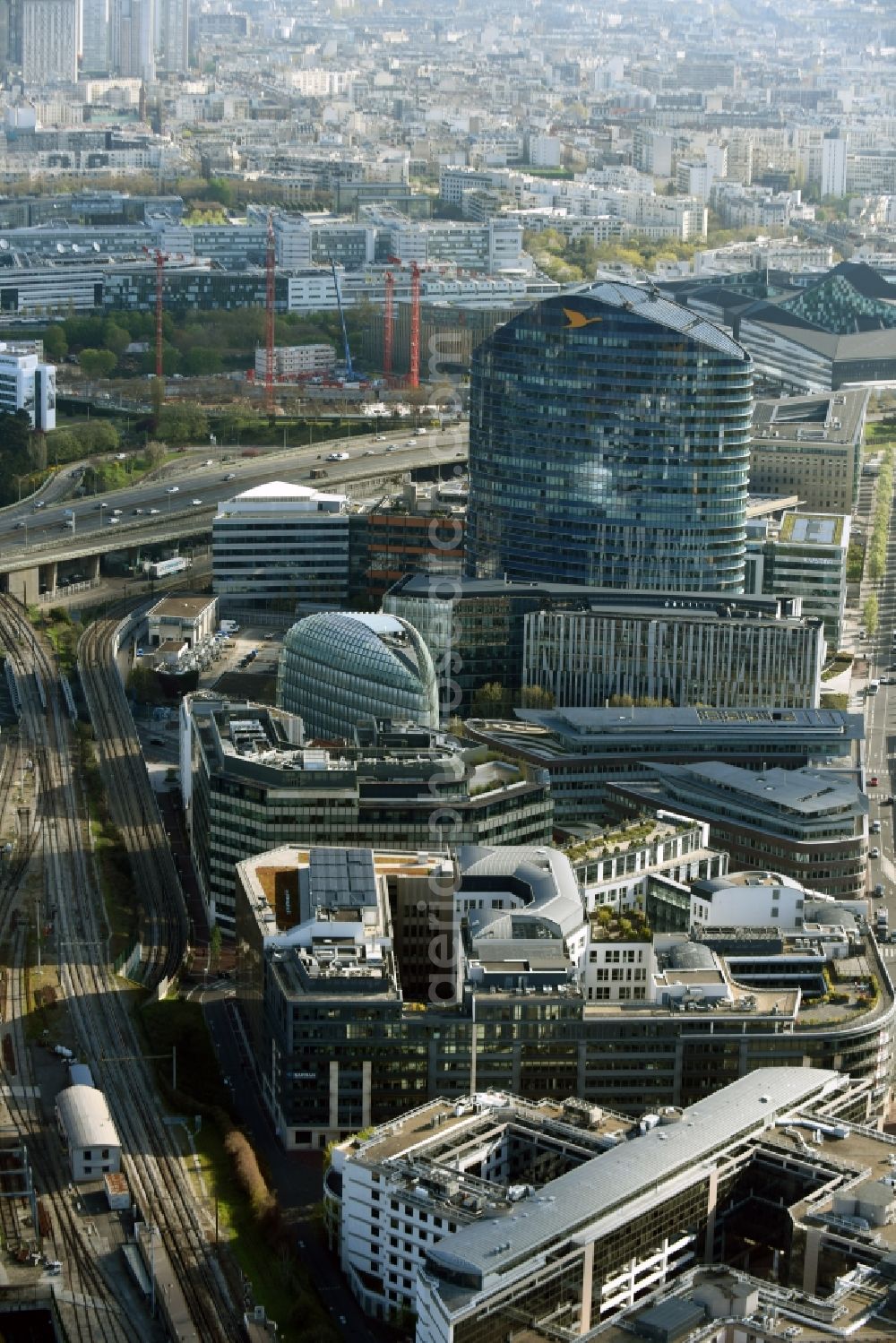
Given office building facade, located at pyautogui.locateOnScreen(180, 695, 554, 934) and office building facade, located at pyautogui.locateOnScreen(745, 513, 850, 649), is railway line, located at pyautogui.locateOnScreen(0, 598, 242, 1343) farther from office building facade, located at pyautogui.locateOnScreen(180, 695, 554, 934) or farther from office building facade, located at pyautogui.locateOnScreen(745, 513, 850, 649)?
office building facade, located at pyautogui.locateOnScreen(745, 513, 850, 649)

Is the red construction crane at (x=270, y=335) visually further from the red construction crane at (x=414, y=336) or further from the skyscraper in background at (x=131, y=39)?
the skyscraper in background at (x=131, y=39)

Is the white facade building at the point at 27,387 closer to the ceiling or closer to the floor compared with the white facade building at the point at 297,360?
closer to the ceiling

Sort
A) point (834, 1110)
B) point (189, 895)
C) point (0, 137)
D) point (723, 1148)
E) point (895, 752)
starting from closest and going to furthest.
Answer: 1. point (723, 1148)
2. point (834, 1110)
3. point (189, 895)
4. point (895, 752)
5. point (0, 137)

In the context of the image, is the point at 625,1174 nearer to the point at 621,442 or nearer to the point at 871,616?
the point at 621,442

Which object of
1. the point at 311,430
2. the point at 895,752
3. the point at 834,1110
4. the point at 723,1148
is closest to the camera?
the point at 723,1148

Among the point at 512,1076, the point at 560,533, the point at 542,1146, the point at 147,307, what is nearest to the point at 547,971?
the point at 512,1076

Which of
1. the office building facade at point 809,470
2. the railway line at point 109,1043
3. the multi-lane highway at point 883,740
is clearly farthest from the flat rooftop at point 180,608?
the office building facade at point 809,470

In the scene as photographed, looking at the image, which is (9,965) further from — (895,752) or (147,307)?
(147,307)
